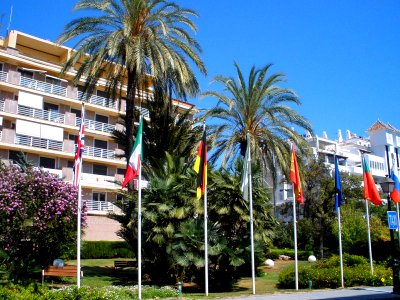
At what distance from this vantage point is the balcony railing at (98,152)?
48.7 m

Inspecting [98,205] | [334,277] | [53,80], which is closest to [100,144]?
[98,205]

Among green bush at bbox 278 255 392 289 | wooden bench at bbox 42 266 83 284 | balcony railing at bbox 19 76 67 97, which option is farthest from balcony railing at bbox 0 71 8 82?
green bush at bbox 278 255 392 289

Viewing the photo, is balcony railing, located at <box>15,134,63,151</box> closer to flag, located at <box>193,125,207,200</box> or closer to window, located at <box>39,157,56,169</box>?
window, located at <box>39,157,56,169</box>

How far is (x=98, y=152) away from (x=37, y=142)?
6.97m

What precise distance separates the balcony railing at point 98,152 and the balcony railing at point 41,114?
4.02 m

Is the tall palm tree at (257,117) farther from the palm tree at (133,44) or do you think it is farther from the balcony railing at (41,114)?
the balcony railing at (41,114)

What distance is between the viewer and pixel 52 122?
45625mm

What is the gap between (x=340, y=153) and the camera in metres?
72.2

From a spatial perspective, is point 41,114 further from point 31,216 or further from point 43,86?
point 31,216

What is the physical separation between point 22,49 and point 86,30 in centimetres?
2843

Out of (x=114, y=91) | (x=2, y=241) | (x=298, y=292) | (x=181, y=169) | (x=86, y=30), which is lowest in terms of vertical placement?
(x=298, y=292)

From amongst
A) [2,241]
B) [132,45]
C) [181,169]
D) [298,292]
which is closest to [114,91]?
[132,45]

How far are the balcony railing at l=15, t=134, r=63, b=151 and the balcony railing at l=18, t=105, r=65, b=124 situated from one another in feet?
6.91

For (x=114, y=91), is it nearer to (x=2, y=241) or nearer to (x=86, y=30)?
(x=86, y=30)
